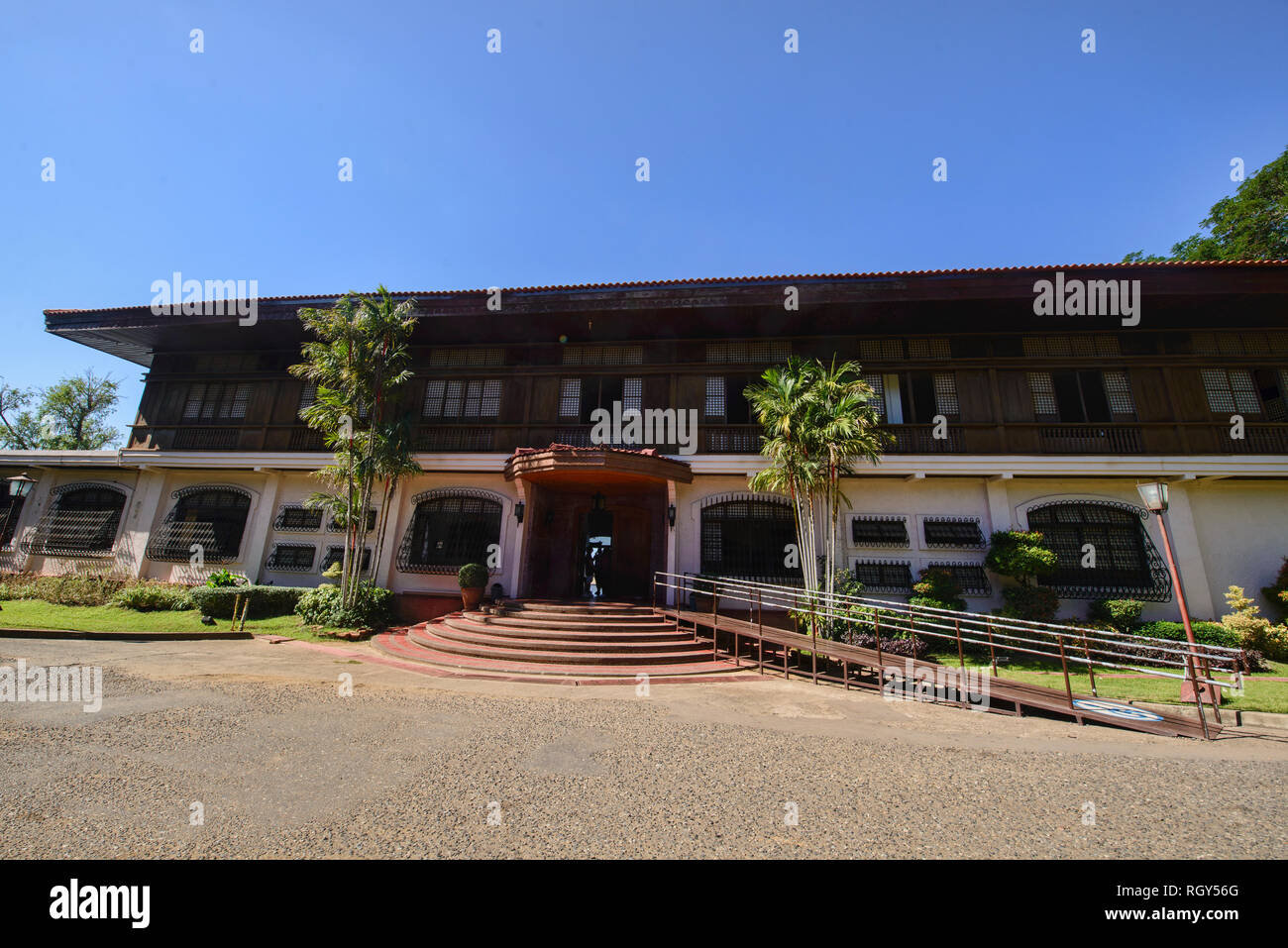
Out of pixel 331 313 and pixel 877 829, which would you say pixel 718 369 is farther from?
pixel 877 829

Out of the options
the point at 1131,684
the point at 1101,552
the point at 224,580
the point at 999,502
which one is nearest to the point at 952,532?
the point at 999,502

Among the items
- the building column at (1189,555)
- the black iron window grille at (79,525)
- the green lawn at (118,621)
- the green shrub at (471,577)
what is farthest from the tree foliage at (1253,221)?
the black iron window grille at (79,525)

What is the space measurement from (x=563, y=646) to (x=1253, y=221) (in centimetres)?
2970

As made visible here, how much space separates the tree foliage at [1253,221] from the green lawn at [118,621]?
3369 cm

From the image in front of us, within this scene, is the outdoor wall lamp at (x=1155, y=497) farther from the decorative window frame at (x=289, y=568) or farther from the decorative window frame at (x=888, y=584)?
the decorative window frame at (x=289, y=568)

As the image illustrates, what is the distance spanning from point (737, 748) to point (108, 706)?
7321mm

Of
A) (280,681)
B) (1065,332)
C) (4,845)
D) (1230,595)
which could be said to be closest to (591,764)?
(4,845)

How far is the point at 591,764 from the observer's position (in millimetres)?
4508

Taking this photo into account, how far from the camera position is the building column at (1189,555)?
11.7 m

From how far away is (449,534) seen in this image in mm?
14484

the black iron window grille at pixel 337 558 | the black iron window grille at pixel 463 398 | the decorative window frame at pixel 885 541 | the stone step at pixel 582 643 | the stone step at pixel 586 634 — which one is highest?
the black iron window grille at pixel 463 398

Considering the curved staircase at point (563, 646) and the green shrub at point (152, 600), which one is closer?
the curved staircase at point (563, 646)

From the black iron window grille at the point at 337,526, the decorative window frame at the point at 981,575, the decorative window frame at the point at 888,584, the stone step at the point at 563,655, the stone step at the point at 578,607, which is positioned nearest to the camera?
the stone step at the point at 563,655

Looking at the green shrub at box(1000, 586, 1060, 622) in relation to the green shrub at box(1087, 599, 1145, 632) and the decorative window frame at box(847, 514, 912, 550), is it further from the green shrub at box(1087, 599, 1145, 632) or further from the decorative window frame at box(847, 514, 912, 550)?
the decorative window frame at box(847, 514, 912, 550)
